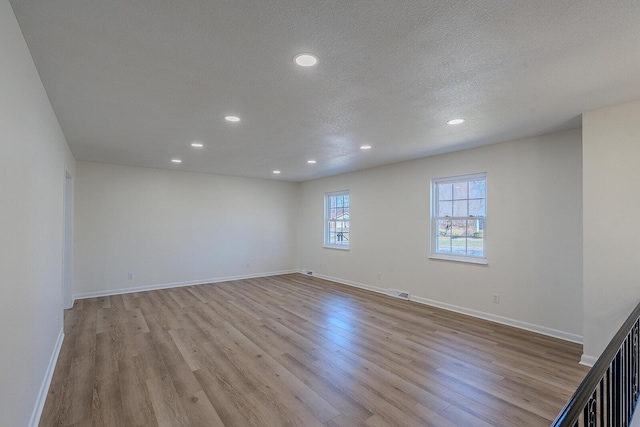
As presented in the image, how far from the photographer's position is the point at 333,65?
2.07m

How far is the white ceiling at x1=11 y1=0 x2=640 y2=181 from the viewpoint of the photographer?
1558 millimetres

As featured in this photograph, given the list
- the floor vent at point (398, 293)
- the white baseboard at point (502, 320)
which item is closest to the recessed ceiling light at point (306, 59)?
the white baseboard at point (502, 320)

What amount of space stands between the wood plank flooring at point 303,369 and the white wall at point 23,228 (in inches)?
20.5

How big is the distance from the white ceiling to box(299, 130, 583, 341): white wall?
1.92 feet

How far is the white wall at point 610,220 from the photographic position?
8.85 ft

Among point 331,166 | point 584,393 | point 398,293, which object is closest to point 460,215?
point 398,293

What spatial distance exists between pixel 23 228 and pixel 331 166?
4.66 m

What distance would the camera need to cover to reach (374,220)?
19.8ft

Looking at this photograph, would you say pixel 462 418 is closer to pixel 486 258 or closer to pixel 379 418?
pixel 379 418

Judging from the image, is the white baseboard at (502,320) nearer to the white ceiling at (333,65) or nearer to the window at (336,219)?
the window at (336,219)

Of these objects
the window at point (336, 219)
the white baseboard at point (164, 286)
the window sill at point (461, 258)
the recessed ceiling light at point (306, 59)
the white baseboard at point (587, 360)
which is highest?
the recessed ceiling light at point (306, 59)

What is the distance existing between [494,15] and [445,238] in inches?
151

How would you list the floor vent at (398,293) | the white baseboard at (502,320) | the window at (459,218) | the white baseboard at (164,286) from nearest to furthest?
the white baseboard at (502,320) → the window at (459,218) → the floor vent at (398,293) → the white baseboard at (164,286)

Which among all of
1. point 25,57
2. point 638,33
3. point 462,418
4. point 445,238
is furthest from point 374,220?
point 25,57
